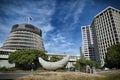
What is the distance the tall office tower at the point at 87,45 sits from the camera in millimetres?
148250

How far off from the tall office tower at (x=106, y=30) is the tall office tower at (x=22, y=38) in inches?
2208

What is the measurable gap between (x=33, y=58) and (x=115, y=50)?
125 ft

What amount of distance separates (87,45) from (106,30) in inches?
2265

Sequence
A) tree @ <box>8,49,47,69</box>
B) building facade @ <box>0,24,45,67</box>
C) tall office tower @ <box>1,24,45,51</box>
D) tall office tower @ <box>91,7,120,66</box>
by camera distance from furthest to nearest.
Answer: tall office tower @ <box>91,7,120,66</box>
tall office tower @ <box>1,24,45,51</box>
building facade @ <box>0,24,45,67</box>
tree @ <box>8,49,47,69</box>

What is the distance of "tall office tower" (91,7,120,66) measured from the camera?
323 ft

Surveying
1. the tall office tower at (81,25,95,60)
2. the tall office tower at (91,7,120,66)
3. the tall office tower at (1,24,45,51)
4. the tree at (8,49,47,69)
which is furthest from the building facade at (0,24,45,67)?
the tall office tower at (81,25,95,60)

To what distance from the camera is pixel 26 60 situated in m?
55.8

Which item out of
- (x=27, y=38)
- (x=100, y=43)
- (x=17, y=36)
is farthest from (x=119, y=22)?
(x=17, y=36)

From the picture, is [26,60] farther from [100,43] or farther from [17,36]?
[100,43]

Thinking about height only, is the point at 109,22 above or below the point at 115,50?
above

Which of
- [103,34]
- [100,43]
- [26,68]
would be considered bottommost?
[26,68]

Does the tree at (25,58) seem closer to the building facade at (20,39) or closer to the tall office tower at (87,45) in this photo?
the building facade at (20,39)

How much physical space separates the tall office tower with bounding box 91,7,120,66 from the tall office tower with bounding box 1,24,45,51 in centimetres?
5607

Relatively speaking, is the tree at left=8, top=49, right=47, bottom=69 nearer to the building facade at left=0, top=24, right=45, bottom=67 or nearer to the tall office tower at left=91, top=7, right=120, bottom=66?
the building facade at left=0, top=24, right=45, bottom=67
